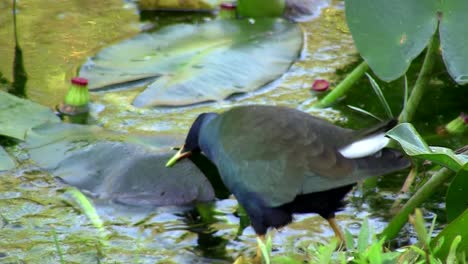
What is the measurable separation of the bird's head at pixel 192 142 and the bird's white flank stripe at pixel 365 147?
1.85ft

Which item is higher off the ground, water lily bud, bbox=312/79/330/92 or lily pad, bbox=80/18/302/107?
lily pad, bbox=80/18/302/107

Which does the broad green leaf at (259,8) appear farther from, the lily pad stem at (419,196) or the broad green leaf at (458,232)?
the broad green leaf at (458,232)

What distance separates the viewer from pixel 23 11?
4.63m

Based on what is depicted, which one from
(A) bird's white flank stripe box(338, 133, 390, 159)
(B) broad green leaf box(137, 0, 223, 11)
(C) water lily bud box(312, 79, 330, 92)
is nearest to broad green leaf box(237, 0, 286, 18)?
(B) broad green leaf box(137, 0, 223, 11)

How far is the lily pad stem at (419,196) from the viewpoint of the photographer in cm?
268

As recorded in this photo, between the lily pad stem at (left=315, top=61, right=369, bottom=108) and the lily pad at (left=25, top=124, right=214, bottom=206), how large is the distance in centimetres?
68

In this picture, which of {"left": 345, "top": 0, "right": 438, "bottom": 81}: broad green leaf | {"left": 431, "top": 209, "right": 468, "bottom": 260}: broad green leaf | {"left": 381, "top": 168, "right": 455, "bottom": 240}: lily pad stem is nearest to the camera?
{"left": 431, "top": 209, "right": 468, "bottom": 260}: broad green leaf

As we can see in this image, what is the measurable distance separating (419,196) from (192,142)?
32.5 inches

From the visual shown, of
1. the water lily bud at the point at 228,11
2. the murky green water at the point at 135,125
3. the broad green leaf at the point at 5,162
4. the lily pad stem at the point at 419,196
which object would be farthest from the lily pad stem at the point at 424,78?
the water lily bud at the point at 228,11

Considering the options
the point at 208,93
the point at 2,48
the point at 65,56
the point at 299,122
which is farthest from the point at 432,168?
the point at 2,48

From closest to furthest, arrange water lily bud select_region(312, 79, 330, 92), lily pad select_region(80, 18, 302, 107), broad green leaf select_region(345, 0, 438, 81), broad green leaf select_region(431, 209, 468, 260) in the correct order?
broad green leaf select_region(431, 209, 468, 260) < broad green leaf select_region(345, 0, 438, 81) < lily pad select_region(80, 18, 302, 107) < water lily bud select_region(312, 79, 330, 92)

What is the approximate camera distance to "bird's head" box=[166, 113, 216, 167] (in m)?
3.17

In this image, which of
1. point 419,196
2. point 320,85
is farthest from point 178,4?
point 419,196

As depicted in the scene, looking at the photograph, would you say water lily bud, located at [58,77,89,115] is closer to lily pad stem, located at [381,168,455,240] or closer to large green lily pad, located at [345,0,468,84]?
large green lily pad, located at [345,0,468,84]
